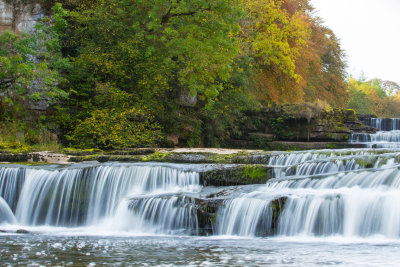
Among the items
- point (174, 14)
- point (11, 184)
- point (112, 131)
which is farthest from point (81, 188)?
point (174, 14)

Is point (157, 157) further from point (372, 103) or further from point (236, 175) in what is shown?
point (372, 103)

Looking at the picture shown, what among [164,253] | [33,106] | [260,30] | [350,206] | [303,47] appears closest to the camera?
[164,253]

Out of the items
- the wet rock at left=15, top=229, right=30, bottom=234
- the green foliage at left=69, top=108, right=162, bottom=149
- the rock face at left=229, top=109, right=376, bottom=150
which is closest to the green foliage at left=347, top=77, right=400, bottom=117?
the rock face at left=229, top=109, right=376, bottom=150

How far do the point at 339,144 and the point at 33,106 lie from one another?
1526 centimetres

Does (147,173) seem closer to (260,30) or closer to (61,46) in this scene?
(61,46)

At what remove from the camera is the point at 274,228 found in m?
9.38

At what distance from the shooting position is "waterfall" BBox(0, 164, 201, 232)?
37.0ft

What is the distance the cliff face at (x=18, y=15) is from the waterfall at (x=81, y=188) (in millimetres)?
11179

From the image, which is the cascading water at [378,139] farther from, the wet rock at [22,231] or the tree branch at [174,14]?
the wet rock at [22,231]

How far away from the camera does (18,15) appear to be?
69.7 feet

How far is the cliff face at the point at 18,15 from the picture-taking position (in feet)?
68.7

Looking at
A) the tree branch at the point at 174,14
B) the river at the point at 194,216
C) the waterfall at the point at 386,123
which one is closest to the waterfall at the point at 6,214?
the river at the point at 194,216

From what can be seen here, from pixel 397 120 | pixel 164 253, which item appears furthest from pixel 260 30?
pixel 164 253

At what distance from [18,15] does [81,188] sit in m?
12.8
